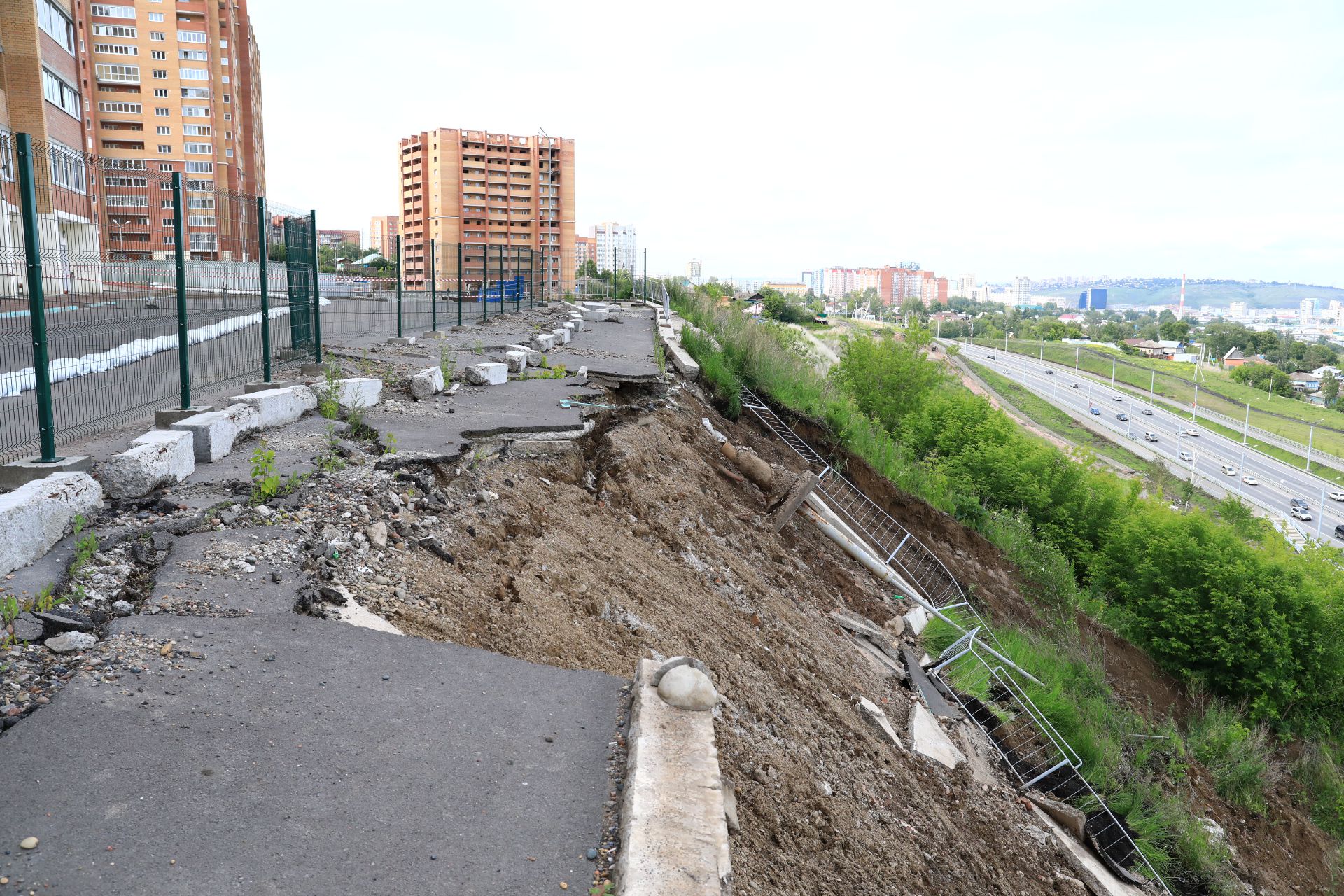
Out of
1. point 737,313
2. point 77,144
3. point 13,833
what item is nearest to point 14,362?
point 13,833

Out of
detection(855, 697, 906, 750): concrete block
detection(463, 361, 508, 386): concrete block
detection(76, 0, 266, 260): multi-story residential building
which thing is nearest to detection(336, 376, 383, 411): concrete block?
detection(463, 361, 508, 386): concrete block

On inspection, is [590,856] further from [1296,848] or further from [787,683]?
[1296,848]

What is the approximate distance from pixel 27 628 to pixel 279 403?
4279mm

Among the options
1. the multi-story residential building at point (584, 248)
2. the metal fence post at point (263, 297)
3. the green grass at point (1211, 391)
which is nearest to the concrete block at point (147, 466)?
the metal fence post at point (263, 297)

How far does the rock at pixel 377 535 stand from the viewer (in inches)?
195

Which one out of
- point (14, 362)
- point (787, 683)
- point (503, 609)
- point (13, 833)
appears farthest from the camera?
point (787, 683)

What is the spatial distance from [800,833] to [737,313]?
22.8 metres

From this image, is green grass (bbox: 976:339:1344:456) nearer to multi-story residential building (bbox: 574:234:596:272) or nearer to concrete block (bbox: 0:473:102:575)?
multi-story residential building (bbox: 574:234:596:272)

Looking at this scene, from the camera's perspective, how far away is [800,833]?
3660 millimetres

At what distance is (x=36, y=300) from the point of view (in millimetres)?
5453

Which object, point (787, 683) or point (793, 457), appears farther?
point (793, 457)

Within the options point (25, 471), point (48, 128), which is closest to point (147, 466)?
point (25, 471)

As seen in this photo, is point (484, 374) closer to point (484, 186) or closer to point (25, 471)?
point (25, 471)

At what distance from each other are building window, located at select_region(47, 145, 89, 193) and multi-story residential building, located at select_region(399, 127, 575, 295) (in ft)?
174
